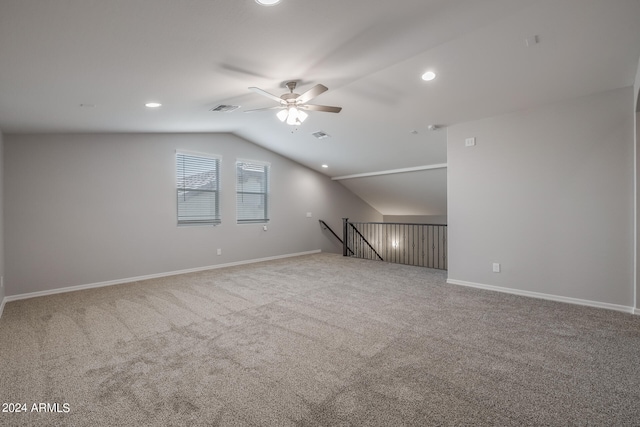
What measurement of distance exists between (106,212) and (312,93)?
4075 mm

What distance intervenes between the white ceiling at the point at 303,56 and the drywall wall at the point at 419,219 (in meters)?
5.19

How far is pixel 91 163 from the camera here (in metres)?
4.77

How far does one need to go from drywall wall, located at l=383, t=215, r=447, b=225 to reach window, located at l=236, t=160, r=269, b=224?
5.06 meters

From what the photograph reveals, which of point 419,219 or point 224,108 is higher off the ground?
point 224,108

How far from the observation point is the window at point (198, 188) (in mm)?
5812

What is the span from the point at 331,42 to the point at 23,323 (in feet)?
14.3

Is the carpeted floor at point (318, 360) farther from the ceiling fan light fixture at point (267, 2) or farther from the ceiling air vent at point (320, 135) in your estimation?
the ceiling air vent at point (320, 135)

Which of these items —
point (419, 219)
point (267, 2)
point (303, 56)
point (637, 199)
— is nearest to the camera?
point (267, 2)

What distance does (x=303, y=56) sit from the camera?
108 inches

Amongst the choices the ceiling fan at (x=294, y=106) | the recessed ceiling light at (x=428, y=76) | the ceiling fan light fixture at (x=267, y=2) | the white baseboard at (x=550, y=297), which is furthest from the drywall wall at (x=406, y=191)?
the ceiling fan light fixture at (x=267, y=2)

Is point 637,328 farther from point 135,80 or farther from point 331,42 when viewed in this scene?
point 135,80

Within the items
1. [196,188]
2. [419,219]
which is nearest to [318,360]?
[196,188]

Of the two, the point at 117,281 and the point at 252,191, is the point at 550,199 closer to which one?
the point at 252,191

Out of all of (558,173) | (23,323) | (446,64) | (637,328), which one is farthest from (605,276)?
(23,323)
